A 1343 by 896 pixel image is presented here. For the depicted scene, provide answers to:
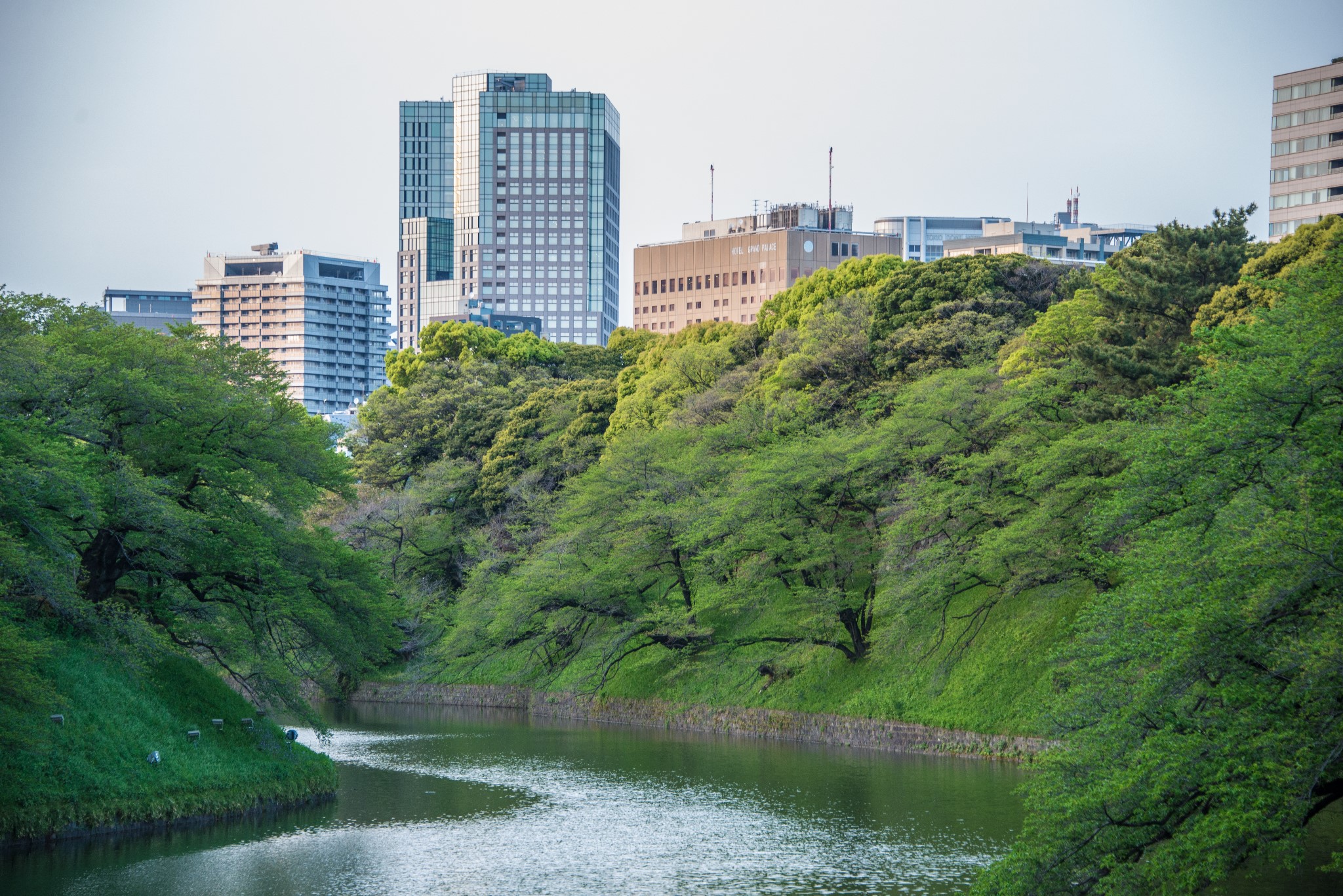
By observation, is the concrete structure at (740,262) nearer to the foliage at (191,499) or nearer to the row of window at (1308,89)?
the row of window at (1308,89)

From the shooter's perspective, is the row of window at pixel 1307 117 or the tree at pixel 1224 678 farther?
the row of window at pixel 1307 117

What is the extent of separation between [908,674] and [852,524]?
5877mm

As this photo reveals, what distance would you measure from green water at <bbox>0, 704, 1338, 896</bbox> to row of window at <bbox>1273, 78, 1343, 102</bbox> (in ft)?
236

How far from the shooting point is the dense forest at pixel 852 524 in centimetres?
1509

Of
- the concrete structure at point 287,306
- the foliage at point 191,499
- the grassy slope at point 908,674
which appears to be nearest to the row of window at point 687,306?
the concrete structure at point 287,306

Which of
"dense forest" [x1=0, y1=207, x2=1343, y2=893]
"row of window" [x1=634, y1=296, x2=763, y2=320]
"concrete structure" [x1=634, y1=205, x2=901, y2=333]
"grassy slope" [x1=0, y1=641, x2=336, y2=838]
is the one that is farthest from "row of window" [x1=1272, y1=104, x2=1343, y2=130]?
"grassy slope" [x1=0, y1=641, x2=336, y2=838]

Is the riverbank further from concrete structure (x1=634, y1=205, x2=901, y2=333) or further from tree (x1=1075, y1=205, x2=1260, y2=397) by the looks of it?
concrete structure (x1=634, y1=205, x2=901, y2=333)

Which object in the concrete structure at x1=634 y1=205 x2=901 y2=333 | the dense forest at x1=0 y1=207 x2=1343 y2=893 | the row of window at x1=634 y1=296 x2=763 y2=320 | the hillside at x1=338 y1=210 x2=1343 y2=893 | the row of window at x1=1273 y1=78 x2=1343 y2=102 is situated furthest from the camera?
the row of window at x1=634 y1=296 x2=763 y2=320

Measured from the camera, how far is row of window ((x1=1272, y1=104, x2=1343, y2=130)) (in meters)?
88.5

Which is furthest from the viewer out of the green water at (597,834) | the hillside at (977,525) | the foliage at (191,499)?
the foliage at (191,499)

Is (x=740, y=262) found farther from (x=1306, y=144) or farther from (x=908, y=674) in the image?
(x=908, y=674)

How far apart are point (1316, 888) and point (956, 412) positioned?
21842 mm

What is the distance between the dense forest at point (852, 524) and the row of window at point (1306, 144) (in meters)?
47.6

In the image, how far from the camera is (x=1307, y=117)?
9012 cm
